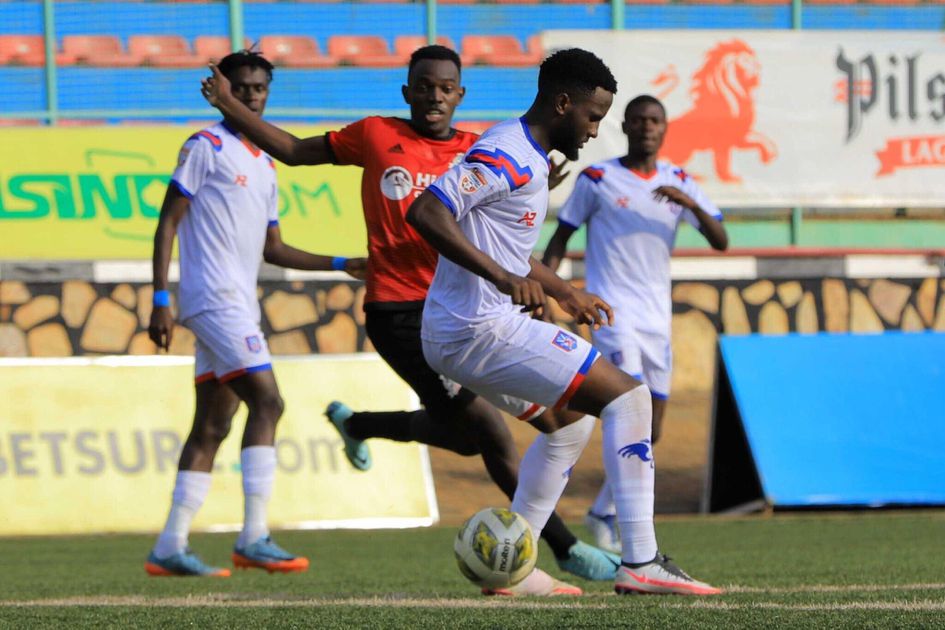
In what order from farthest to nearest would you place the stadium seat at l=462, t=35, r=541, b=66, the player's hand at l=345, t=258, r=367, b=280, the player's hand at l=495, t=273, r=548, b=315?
the stadium seat at l=462, t=35, r=541, b=66
the player's hand at l=345, t=258, r=367, b=280
the player's hand at l=495, t=273, r=548, b=315

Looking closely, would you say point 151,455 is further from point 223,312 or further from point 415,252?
point 415,252

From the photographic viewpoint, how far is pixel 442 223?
5117 mm

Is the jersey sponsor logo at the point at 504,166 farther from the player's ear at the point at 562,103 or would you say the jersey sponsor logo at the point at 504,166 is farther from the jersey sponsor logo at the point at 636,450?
the jersey sponsor logo at the point at 636,450

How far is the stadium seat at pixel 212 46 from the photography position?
44.7ft

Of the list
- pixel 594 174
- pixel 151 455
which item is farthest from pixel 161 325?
pixel 151 455

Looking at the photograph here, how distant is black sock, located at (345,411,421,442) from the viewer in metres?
7.42

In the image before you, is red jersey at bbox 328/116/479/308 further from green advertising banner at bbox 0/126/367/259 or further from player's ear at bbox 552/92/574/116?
green advertising banner at bbox 0/126/367/259

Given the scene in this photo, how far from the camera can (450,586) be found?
6.40 metres

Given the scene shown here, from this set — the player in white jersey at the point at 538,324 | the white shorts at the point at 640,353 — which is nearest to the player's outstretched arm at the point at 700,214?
the white shorts at the point at 640,353

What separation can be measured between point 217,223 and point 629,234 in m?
Result: 2.38

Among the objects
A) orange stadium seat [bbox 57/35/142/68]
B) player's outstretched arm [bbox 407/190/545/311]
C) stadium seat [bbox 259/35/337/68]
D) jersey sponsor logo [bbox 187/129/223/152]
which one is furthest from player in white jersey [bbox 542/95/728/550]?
orange stadium seat [bbox 57/35/142/68]

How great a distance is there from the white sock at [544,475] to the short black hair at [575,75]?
4.00ft

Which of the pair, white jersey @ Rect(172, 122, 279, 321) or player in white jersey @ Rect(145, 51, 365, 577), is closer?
player in white jersey @ Rect(145, 51, 365, 577)

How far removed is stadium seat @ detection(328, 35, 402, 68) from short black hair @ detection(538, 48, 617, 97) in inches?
354
